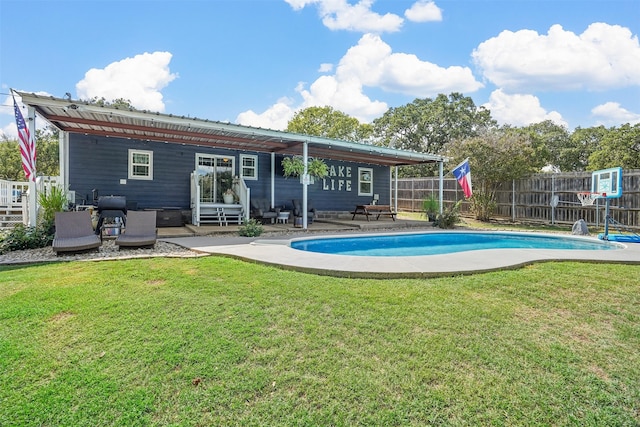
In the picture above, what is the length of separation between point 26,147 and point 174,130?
143 inches

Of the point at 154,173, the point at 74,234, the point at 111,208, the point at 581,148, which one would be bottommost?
the point at 74,234

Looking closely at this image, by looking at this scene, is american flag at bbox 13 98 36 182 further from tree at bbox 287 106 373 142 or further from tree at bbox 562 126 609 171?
tree at bbox 562 126 609 171

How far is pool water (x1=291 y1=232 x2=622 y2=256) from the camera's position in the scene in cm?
834

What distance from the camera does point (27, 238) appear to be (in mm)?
6938

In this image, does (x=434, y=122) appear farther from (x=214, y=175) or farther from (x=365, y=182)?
(x=214, y=175)

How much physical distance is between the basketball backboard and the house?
18.5 ft

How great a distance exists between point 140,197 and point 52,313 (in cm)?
873

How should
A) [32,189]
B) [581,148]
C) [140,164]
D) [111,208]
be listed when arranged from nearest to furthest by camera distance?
1. [32,189]
2. [111,208]
3. [140,164]
4. [581,148]

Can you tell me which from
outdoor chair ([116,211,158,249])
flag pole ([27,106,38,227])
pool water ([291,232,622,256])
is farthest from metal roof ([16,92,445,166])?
pool water ([291,232,622,256])

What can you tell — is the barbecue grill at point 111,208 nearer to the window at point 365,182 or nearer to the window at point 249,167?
the window at point 249,167

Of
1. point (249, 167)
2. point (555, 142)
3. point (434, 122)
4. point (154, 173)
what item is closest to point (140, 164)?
point (154, 173)

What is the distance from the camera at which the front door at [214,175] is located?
1234 centimetres

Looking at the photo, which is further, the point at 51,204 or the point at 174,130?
the point at 174,130

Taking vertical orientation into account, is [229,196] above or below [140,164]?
below
